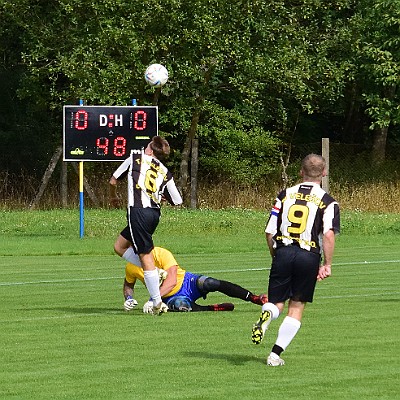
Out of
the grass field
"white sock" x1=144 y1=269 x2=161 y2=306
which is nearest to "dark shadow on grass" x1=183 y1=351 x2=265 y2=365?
the grass field

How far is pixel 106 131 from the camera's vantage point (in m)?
29.4

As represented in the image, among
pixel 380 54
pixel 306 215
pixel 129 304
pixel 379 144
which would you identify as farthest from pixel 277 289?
pixel 379 144

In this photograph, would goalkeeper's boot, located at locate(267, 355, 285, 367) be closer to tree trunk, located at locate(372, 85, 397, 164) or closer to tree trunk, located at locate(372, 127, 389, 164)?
tree trunk, located at locate(372, 85, 397, 164)

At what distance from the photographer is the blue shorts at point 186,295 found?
1462 centimetres

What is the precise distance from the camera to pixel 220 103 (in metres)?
47.6

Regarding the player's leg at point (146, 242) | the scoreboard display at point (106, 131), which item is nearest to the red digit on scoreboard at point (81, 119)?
the scoreboard display at point (106, 131)

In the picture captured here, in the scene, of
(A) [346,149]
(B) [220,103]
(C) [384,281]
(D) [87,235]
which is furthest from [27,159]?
(C) [384,281]

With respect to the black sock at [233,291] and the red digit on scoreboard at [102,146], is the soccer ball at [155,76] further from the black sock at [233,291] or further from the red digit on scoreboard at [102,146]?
the black sock at [233,291]

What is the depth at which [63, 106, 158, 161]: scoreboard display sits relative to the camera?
29406 millimetres

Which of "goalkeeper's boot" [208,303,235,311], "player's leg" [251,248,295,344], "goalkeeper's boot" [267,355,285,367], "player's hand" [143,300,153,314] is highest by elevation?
"player's leg" [251,248,295,344]

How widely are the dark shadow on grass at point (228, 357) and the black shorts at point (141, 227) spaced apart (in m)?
3.09

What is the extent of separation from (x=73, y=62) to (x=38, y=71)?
2.09m

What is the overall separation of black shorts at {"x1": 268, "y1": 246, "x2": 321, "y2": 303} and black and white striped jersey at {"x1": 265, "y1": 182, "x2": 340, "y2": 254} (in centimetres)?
7

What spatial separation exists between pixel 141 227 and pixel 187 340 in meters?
2.44
